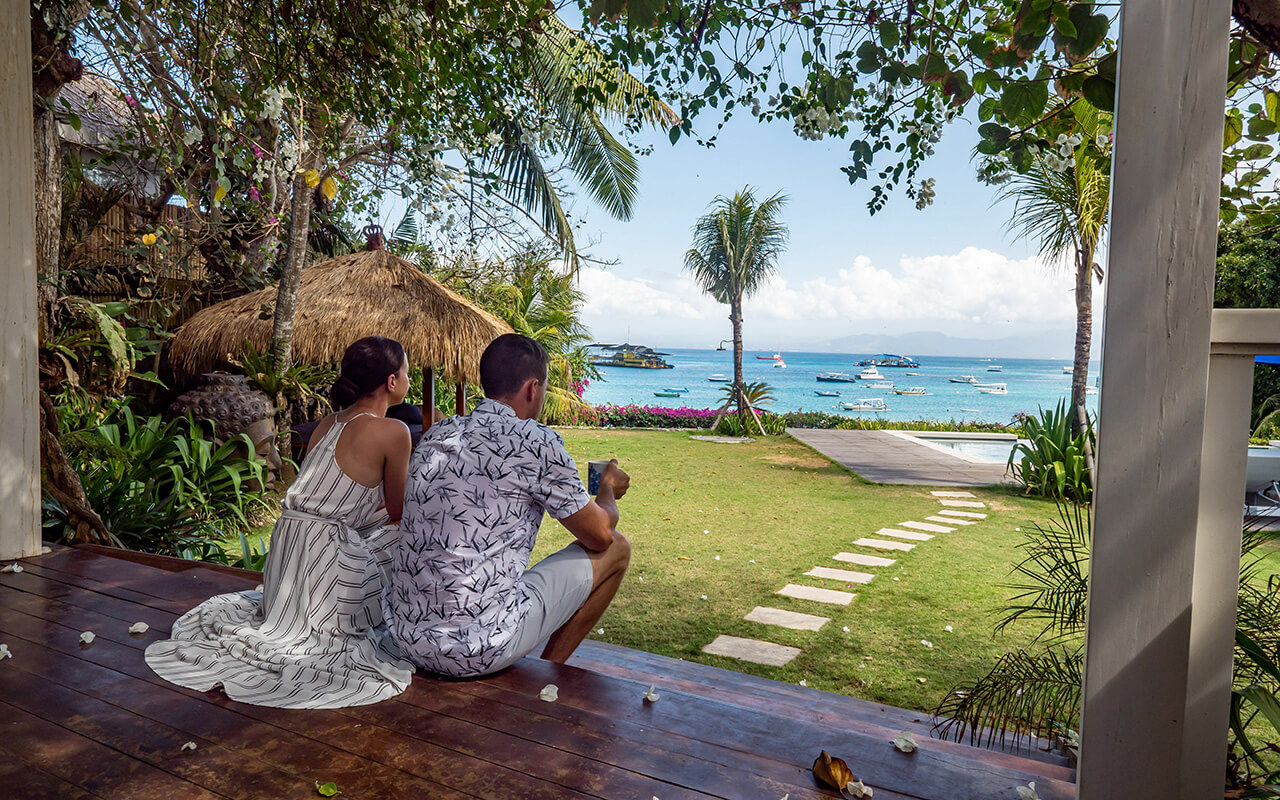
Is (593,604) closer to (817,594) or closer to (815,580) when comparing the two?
(817,594)

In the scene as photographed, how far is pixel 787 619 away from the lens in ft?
15.5

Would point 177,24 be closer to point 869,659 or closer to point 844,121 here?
point 844,121

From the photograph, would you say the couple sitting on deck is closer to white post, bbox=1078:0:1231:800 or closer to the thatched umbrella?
white post, bbox=1078:0:1231:800

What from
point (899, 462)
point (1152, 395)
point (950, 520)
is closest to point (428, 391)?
point (950, 520)

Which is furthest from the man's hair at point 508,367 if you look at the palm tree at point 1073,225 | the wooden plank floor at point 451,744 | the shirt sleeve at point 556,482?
the palm tree at point 1073,225

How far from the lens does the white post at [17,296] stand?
3.46m

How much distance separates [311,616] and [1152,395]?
247cm

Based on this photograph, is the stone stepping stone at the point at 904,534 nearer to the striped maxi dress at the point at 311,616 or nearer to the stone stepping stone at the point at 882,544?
the stone stepping stone at the point at 882,544

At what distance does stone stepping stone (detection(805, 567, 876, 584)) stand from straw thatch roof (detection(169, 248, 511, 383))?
4.78m

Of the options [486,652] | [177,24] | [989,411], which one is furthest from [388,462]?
[989,411]

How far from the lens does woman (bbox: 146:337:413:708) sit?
2473 millimetres

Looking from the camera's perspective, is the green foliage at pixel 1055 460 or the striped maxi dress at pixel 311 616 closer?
the striped maxi dress at pixel 311 616

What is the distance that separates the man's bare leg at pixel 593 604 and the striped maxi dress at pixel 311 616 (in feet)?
1.76

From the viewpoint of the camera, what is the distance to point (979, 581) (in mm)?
5531
